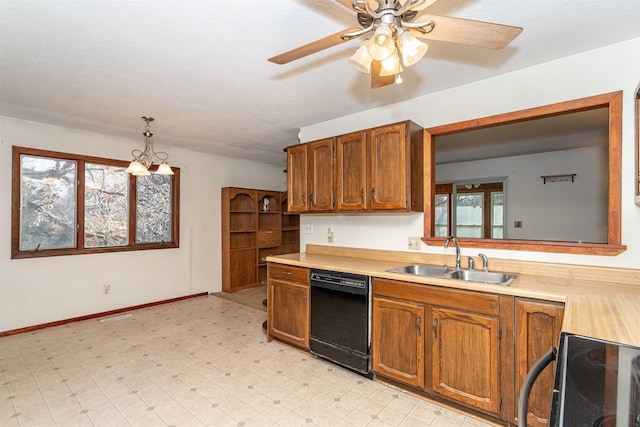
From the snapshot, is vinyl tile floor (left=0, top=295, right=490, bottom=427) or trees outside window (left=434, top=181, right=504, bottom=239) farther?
trees outside window (left=434, top=181, right=504, bottom=239)

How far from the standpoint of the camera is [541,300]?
1795 mm

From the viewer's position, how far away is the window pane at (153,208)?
4.55 metres

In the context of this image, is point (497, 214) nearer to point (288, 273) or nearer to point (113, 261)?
point (288, 273)

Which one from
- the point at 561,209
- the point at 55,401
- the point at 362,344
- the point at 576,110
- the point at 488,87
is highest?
the point at 488,87

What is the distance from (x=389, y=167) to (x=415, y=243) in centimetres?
76

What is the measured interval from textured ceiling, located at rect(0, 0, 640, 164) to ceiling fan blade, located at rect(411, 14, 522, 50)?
0.37 m

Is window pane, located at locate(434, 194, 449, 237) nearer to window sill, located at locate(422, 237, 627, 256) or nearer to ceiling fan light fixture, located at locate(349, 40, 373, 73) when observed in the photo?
window sill, located at locate(422, 237, 627, 256)

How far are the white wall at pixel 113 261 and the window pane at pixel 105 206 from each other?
0.19m

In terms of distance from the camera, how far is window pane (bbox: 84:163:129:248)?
4.05 meters

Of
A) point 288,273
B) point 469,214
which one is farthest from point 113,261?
point 469,214

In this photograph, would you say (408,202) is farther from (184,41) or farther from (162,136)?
(162,136)

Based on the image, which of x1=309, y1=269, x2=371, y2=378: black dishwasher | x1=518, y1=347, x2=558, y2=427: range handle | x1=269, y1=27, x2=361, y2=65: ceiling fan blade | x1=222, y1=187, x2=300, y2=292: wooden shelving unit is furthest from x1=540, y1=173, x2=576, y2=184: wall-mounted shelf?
x1=269, y1=27, x2=361, y2=65: ceiling fan blade

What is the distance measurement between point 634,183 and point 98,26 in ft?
11.2

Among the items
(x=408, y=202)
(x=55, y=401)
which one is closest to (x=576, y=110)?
(x=408, y=202)
